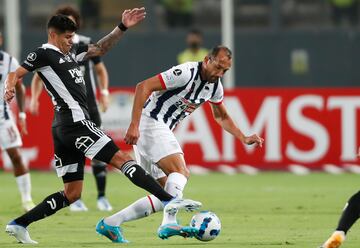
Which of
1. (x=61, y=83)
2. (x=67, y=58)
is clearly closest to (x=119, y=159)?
(x=61, y=83)

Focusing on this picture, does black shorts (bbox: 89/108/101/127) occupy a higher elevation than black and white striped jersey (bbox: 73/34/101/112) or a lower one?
lower

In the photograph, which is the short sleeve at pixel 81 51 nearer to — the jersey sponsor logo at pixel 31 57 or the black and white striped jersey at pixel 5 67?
the jersey sponsor logo at pixel 31 57

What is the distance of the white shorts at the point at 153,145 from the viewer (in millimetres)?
11109

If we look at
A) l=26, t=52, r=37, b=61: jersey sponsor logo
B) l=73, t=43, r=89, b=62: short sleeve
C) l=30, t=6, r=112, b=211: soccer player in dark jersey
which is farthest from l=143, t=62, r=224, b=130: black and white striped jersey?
l=30, t=6, r=112, b=211: soccer player in dark jersey

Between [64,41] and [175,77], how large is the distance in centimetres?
110

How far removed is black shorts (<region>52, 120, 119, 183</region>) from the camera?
10719 millimetres

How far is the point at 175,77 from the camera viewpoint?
36.2ft

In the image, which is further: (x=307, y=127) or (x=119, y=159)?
(x=307, y=127)

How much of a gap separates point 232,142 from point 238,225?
26.9 ft

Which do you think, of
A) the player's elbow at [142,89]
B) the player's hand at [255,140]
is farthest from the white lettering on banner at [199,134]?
the player's elbow at [142,89]

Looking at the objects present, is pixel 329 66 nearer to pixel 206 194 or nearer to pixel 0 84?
pixel 206 194

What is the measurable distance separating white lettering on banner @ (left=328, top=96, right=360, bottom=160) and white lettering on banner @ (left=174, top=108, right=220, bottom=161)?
7.17 ft

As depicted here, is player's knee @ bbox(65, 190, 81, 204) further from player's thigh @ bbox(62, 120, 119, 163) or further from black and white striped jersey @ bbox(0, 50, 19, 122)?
black and white striped jersey @ bbox(0, 50, 19, 122)

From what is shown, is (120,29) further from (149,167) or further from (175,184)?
(175,184)
